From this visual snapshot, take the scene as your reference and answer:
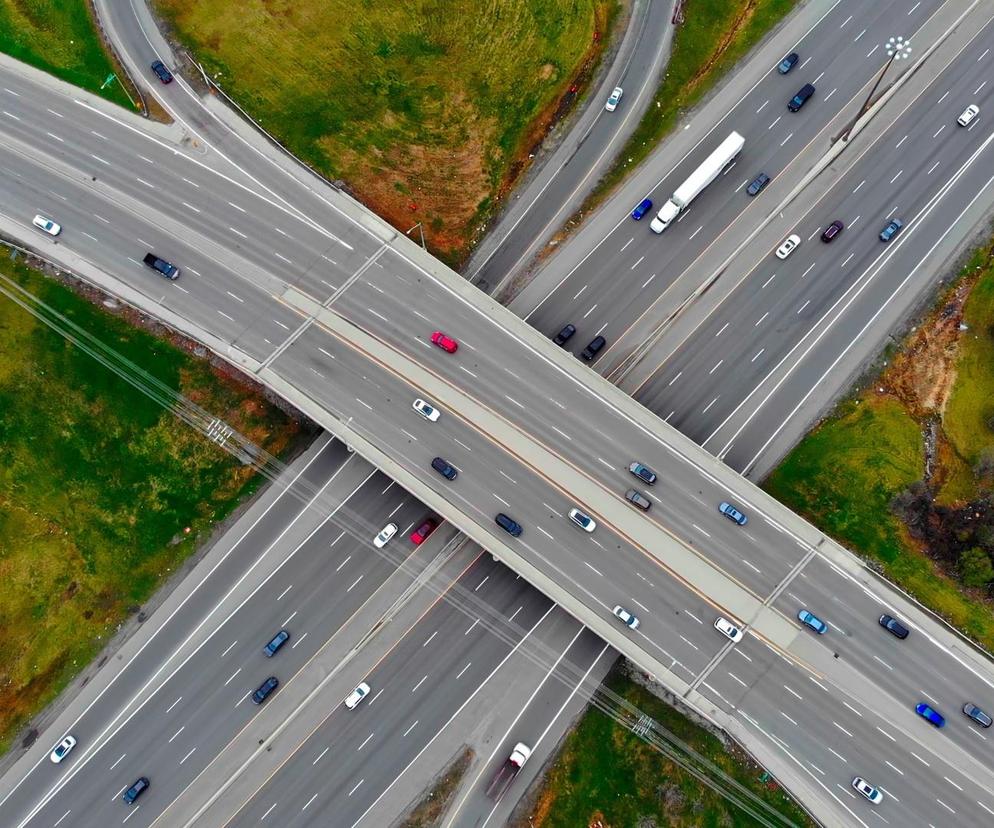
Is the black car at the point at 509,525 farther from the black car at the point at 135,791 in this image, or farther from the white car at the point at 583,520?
the black car at the point at 135,791

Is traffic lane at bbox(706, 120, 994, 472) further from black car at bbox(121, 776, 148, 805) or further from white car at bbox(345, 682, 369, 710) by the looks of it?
black car at bbox(121, 776, 148, 805)

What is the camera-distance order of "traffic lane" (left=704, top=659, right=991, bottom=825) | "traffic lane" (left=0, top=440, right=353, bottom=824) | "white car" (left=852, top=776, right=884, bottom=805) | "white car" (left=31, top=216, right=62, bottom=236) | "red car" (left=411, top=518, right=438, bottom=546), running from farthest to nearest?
"white car" (left=31, top=216, right=62, bottom=236)
"red car" (left=411, top=518, right=438, bottom=546)
"traffic lane" (left=0, top=440, right=353, bottom=824)
"traffic lane" (left=704, top=659, right=991, bottom=825)
"white car" (left=852, top=776, right=884, bottom=805)

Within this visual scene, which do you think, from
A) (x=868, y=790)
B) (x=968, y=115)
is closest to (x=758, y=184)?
(x=968, y=115)

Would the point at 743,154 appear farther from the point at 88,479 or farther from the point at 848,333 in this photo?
the point at 88,479

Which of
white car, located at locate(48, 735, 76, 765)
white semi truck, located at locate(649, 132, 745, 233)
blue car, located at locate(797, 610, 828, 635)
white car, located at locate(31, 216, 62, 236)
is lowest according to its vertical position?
white car, located at locate(48, 735, 76, 765)

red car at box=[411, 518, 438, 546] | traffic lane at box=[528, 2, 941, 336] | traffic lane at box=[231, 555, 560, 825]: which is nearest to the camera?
traffic lane at box=[231, 555, 560, 825]

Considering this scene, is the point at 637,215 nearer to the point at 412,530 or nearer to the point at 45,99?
the point at 412,530

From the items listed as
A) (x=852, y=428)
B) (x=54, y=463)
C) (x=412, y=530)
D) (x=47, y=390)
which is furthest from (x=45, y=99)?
(x=852, y=428)

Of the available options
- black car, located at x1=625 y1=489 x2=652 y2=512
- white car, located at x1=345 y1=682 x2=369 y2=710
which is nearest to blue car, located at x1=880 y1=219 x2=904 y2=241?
black car, located at x1=625 y1=489 x2=652 y2=512
